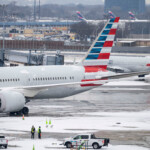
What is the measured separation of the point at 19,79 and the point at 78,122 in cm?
922

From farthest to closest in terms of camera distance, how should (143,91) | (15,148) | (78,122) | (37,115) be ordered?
(143,91)
(37,115)
(78,122)
(15,148)

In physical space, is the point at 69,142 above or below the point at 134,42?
below

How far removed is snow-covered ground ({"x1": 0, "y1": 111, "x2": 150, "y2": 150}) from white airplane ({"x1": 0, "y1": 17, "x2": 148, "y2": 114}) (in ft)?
8.24

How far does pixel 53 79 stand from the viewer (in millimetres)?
56844

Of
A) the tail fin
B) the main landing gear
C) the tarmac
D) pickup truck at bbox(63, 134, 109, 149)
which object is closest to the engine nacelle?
the main landing gear

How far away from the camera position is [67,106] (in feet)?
191

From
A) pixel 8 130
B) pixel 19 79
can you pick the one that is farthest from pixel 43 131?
pixel 19 79

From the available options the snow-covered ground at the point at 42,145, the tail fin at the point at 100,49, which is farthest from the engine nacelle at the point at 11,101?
the snow-covered ground at the point at 42,145

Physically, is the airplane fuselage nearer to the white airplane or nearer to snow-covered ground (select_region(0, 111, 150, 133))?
the white airplane

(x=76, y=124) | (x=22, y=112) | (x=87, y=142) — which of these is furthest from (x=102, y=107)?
(x=87, y=142)

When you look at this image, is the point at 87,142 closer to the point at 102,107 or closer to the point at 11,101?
the point at 11,101

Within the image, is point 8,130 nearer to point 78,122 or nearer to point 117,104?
point 78,122

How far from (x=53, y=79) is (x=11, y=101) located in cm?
705

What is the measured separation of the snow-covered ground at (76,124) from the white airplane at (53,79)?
8.24ft
